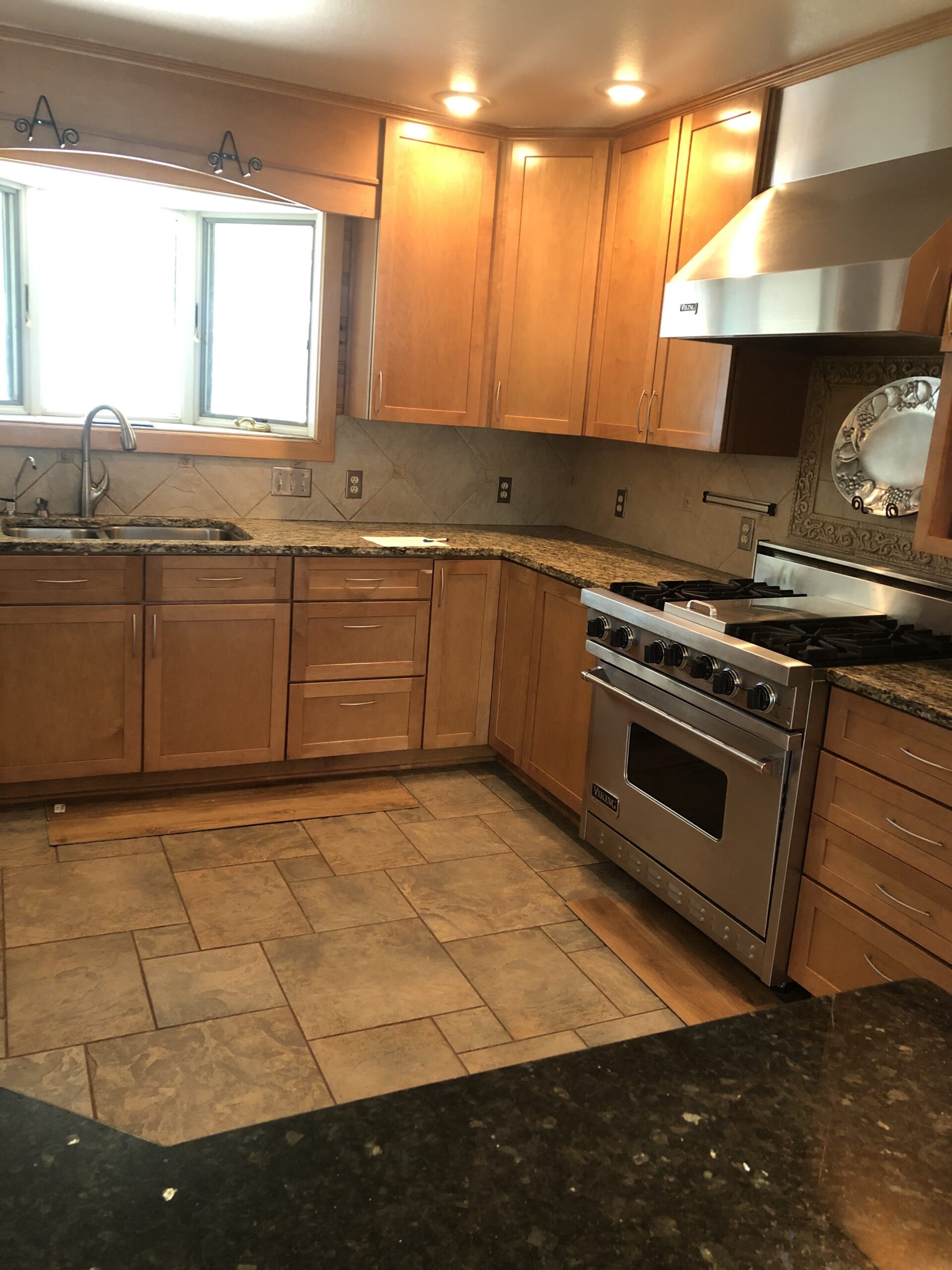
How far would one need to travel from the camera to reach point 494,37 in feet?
9.62

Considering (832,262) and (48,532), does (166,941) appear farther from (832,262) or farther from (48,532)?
(832,262)

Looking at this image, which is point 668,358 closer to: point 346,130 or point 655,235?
point 655,235

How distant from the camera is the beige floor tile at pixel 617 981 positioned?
257 cm

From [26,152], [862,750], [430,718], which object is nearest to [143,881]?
[430,718]

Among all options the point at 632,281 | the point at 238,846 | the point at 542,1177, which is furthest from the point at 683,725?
the point at 542,1177

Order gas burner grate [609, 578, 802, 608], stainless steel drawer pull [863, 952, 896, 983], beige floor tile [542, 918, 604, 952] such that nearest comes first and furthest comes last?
1. stainless steel drawer pull [863, 952, 896, 983]
2. beige floor tile [542, 918, 604, 952]
3. gas burner grate [609, 578, 802, 608]

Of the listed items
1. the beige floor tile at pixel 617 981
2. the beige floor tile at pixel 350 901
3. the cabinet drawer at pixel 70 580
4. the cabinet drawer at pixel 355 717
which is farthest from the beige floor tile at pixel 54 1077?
the cabinet drawer at pixel 355 717

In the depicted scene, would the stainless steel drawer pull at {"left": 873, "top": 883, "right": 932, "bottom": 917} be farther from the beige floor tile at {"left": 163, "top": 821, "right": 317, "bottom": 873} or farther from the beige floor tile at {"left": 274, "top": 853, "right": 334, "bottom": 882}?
the beige floor tile at {"left": 163, "top": 821, "right": 317, "bottom": 873}

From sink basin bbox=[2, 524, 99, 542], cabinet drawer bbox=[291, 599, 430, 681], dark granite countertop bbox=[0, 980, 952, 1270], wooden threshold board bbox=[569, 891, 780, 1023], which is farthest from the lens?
cabinet drawer bbox=[291, 599, 430, 681]

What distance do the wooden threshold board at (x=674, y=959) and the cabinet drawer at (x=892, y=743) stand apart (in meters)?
0.72

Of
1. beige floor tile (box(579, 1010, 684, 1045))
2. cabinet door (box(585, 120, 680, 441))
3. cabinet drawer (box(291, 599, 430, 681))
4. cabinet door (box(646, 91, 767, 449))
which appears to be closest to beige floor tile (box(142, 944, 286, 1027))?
beige floor tile (box(579, 1010, 684, 1045))

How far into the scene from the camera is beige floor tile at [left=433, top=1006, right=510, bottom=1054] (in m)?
2.36

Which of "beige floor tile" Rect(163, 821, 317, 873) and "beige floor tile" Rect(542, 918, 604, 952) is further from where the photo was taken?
"beige floor tile" Rect(163, 821, 317, 873)

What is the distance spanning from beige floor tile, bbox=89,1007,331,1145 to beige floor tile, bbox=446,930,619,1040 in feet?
1.63
